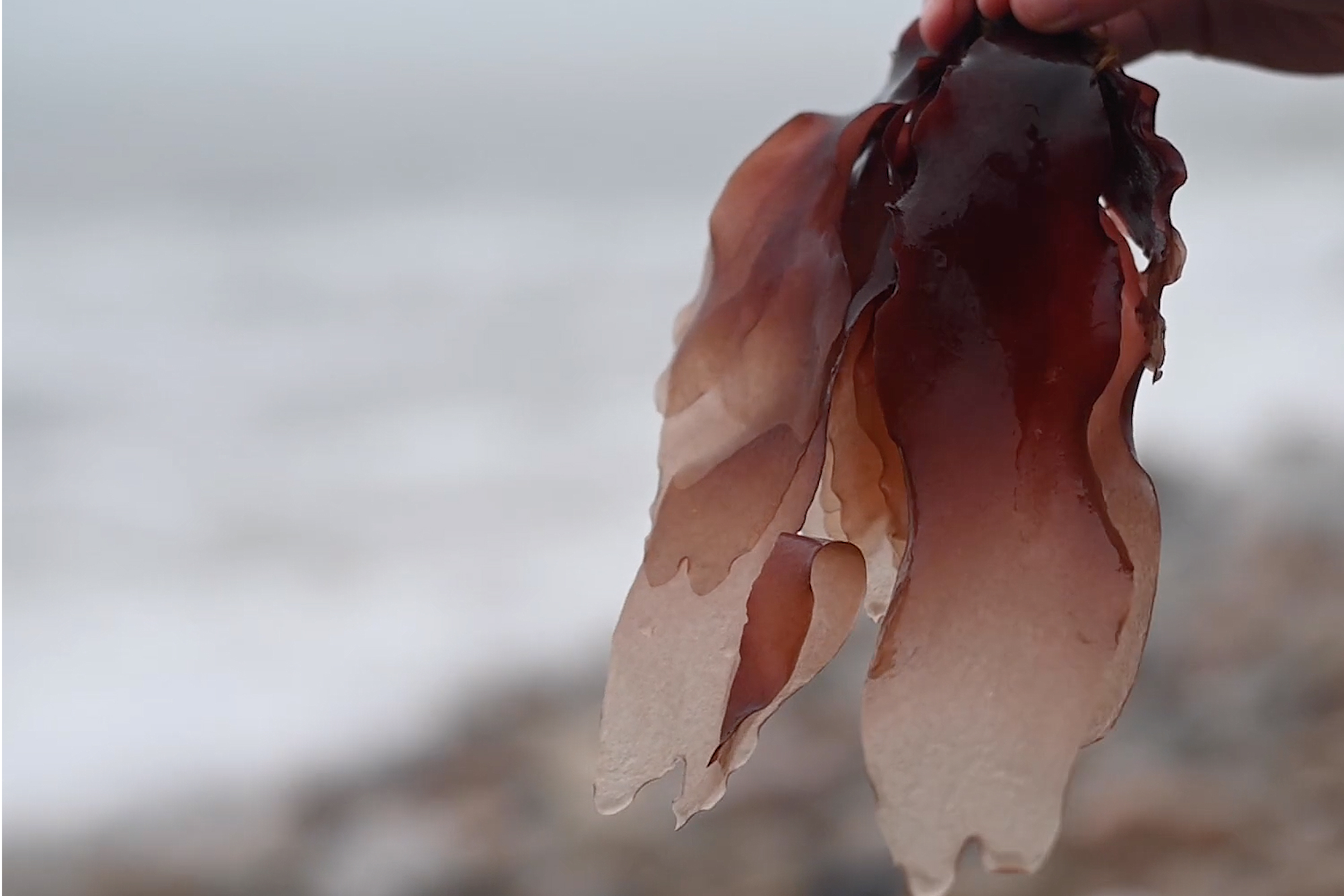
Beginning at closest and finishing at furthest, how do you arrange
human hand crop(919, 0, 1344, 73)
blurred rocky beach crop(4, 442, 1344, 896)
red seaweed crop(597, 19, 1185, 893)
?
red seaweed crop(597, 19, 1185, 893), human hand crop(919, 0, 1344, 73), blurred rocky beach crop(4, 442, 1344, 896)

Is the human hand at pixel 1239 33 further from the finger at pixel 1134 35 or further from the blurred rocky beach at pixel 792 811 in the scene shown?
the blurred rocky beach at pixel 792 811

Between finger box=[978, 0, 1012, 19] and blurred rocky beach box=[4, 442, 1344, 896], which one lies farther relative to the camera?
blurred rocky beach box=[4, 442, 1344, 896]

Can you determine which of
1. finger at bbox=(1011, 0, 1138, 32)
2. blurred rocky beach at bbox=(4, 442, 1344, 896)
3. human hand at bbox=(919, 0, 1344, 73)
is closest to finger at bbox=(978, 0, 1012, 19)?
finger at bbox=(1011, 0, 1138, 32)

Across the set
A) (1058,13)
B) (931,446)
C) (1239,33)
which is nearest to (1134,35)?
(1239,33)

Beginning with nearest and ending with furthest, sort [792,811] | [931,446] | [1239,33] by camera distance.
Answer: [931,446]
[1239,33]
[792,811]

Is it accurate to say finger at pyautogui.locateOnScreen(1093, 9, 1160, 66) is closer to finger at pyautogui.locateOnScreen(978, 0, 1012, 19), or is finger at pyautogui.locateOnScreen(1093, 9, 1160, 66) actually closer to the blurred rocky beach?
finger at pyautogui.locateOnScreen(978, 0, 1012, 19)

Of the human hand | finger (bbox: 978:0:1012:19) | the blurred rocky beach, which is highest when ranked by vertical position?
the human hand

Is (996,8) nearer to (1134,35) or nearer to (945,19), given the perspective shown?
(945,19)
